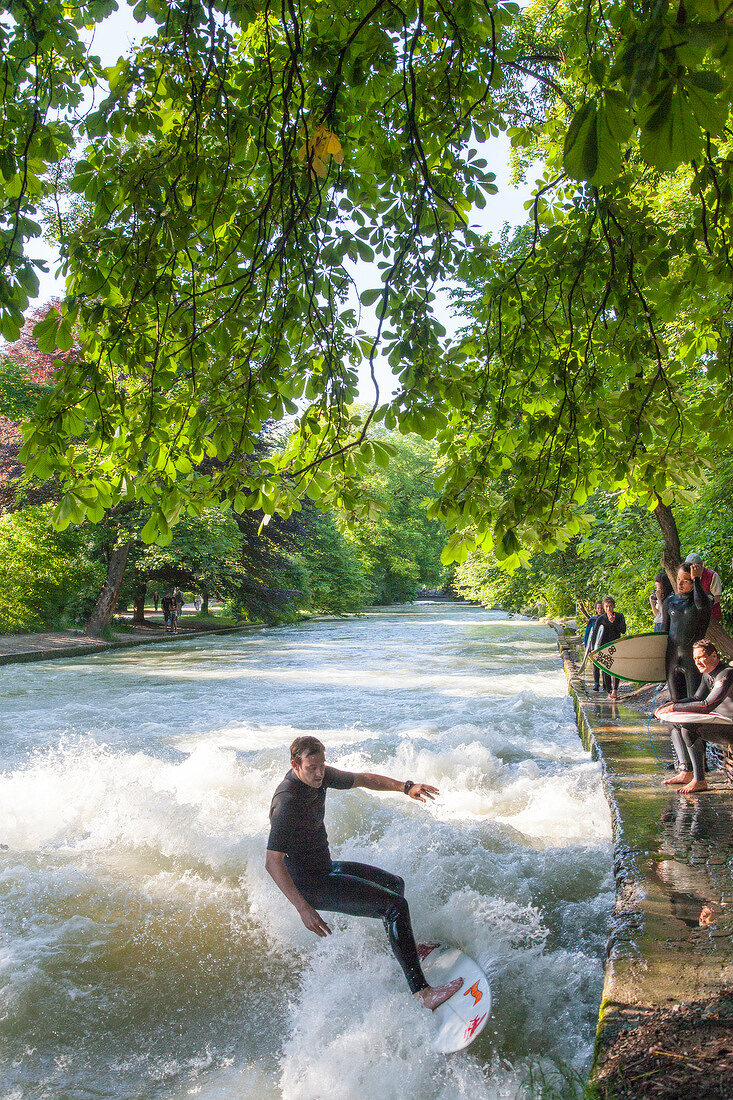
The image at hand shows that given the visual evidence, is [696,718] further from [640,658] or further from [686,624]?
[640,658]

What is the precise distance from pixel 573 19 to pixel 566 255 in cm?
171

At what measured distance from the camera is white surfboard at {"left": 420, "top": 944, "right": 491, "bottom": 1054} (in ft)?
12.9

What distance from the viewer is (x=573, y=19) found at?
15.2 feet

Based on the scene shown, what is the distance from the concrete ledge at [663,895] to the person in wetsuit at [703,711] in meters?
0.18

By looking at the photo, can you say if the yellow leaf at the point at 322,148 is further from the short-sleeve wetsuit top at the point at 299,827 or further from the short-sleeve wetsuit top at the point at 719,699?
the short-sleeve wetsuit top at the point at 719,699

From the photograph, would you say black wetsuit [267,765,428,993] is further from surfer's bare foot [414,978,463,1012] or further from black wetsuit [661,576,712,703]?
black wetsuit [661,576,712,703]

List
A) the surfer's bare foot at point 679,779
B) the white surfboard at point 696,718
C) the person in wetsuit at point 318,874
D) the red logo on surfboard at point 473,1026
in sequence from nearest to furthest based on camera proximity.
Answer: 1. the red logo on surfboard at point 473,1026
2. the person in wetsuit at point 318,874
3. the white surfboard at point 696,718
4. the surfer's bare foot at point 679,779

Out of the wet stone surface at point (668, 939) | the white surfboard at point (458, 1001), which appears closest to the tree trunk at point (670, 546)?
the wet stone surface at point (668, 939)

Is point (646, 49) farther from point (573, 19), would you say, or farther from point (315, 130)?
point (573, 19)

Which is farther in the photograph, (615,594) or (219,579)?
(219,579)

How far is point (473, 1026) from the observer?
12.9ft

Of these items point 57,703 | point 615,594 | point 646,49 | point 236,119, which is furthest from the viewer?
point 615,594

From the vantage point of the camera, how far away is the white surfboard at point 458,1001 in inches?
155

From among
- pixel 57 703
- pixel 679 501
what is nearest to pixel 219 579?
pixel 57 703
